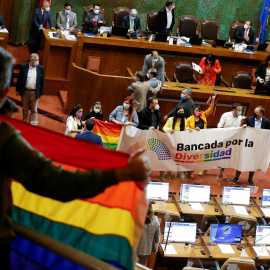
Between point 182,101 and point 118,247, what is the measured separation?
9157mm

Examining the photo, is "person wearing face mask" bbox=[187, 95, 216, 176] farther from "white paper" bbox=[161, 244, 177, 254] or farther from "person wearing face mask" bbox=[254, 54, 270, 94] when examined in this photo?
"white paper" bbox=[161, 244, 177, 254]

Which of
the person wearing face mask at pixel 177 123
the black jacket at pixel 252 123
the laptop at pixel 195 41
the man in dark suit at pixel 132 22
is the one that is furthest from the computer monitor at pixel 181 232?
the man in dark suit at pixel 132 22

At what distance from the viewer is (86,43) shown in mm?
12719

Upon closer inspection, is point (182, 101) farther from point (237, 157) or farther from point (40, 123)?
point (40, 123)

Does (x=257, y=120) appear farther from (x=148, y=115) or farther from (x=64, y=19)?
(x=64, y=19)

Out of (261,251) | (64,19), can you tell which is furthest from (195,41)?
(261,251)

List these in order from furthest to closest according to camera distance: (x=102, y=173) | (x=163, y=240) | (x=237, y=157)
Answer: (x=237, y=157), (x=163, y=240), (x=102, y=173)

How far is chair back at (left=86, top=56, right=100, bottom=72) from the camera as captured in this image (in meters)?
12.7

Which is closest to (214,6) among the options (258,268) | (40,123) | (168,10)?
(168,10)

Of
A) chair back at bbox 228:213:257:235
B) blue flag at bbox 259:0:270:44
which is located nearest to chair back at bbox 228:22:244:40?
blue flag at bbox 259:0:270:44

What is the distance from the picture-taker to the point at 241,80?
13.4 m

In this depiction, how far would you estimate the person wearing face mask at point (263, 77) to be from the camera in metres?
12.5

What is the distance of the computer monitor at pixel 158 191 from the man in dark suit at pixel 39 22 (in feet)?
18.5

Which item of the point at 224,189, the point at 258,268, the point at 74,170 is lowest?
the point at 258,268
